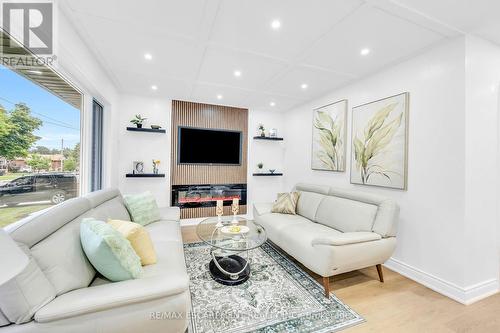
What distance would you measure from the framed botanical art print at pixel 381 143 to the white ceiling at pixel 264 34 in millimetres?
541

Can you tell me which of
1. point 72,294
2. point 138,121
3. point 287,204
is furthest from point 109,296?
point 138,121

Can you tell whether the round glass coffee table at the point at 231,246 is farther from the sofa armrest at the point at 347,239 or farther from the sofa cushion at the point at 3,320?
the sofa cushion at the point at 3,320

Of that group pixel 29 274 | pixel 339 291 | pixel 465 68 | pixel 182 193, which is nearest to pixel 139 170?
pixel 182 193

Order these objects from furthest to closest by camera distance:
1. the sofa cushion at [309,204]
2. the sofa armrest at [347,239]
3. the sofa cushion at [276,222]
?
1. the sofa cushion at [309,204]
2. the sofa cushion at [276,222]
3. the sofa armrest at [347,239]

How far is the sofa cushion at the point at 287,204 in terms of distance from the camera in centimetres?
339

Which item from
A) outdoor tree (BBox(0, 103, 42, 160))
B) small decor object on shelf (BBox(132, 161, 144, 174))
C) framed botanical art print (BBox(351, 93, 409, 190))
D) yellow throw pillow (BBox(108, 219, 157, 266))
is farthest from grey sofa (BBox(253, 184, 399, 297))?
outdoor tree (BBox(0, 103, 42, 160))

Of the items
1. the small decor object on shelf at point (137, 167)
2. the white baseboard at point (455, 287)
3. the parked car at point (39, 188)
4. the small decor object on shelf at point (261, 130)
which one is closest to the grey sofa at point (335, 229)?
the white baseboard at point (455, 287)

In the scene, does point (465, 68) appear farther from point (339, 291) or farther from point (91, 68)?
point (91, 68)

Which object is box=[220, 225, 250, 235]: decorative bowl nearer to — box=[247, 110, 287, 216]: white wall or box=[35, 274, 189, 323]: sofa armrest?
box=[35, 274, 189, 323]: sofa armrest

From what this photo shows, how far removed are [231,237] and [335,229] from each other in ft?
4.66

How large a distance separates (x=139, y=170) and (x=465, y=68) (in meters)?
4.73

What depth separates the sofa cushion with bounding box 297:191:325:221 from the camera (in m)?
3.16

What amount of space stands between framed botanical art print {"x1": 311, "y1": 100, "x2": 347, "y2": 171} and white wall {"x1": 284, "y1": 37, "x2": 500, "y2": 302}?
86 centimetres

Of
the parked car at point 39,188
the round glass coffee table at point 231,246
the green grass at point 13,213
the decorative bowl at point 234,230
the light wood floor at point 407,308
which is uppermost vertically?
the parked car at point 39,188
